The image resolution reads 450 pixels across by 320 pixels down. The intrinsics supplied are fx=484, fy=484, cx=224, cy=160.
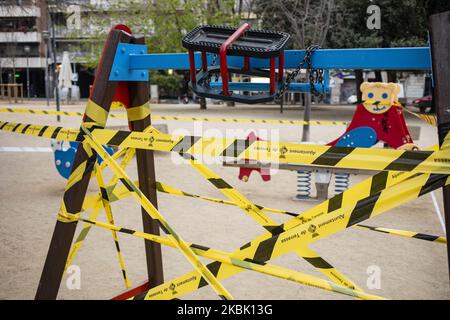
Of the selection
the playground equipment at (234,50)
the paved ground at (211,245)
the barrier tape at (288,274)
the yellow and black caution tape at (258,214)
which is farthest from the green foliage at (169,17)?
→ the barrier tape at (288,274)

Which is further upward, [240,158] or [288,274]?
[240,158]

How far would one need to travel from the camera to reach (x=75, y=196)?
254 centimetres

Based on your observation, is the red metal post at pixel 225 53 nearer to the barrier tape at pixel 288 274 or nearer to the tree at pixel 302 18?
the barrier tape at pixel 288 274

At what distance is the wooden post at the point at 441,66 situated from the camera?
1634 mm

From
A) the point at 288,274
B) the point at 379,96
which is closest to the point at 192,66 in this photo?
the point at 288,274

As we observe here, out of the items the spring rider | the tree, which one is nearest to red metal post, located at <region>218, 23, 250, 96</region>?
the spring rider

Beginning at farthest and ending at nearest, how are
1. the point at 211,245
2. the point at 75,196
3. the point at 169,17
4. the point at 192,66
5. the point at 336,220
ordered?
1. the point at 169,17
2. the point at 211,245
3. the point at 75,196
4. the point at 192,66
5. the point at 336,220

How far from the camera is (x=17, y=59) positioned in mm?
51531

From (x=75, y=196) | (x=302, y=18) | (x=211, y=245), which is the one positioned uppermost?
(x=302, y=18)

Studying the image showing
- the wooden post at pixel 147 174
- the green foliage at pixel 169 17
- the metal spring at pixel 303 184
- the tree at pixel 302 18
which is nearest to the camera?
the wooden post at pixel 147 174

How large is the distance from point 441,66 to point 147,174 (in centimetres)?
192

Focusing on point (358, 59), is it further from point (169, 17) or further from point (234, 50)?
point (169, 17)

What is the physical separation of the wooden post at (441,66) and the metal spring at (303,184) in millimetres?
5288
